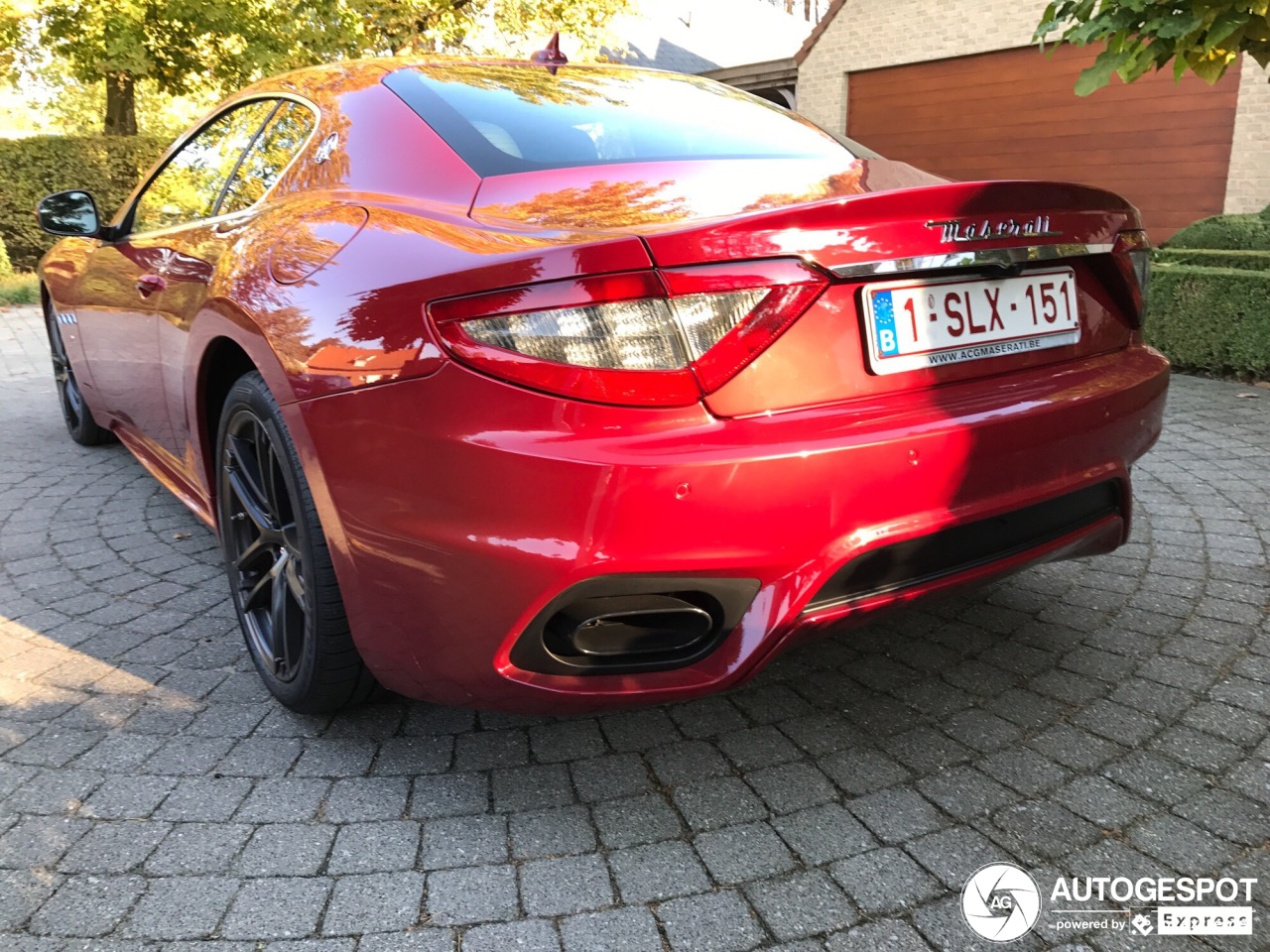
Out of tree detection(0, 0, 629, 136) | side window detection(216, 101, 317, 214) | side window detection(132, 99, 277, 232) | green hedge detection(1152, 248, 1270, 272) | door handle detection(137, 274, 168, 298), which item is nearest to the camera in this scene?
side window detection(216, 101, 317, 214)

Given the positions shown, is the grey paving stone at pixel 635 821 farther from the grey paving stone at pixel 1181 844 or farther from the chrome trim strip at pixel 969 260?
the chrome trim strip at pixel 969 260

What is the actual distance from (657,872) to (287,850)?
718mm

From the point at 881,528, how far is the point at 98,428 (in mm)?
4418

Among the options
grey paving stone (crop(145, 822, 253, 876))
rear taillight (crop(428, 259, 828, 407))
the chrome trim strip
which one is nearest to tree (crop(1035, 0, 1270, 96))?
the chrome trim strip

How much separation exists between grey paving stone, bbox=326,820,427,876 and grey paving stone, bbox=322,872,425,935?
3 centimetres

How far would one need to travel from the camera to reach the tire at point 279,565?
2.18 m

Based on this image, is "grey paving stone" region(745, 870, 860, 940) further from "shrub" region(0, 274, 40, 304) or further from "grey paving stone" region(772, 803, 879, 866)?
"shrub" region(0, 274, 40, 304)

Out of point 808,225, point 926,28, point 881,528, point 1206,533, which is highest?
point 926,28

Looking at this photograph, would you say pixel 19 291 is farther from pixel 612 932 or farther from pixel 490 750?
pixel 612 932

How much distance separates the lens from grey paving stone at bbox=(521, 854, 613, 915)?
1.82 m

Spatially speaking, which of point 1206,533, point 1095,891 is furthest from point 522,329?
point 1206,533

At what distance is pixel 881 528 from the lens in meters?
1.86

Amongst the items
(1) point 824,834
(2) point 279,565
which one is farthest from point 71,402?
(1) point 824,834

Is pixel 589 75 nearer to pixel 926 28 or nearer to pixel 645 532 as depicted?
pixel 645 532
